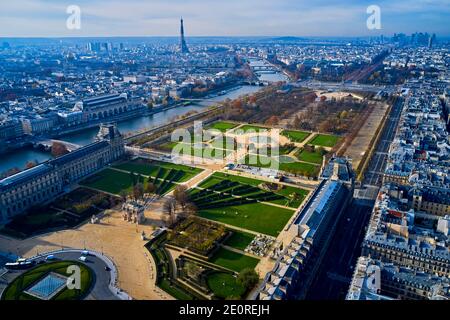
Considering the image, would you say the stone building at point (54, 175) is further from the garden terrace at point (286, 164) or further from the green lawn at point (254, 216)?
the garden terrace at point (286, 164)

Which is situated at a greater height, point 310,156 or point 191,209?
point 310,156

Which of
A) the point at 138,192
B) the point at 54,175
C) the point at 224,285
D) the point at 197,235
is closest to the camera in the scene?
the point at 224,285

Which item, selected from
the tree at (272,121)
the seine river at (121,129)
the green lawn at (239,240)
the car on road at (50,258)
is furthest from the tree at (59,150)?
the tree at (272,121)

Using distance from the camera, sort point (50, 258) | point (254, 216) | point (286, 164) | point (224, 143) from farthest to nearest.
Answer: point (224, 143) < point (286, 164) < point (254, 216) < point (50, 258)

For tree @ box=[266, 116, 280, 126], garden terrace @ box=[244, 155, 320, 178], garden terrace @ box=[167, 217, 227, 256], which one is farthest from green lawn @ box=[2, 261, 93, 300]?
tree @ box=[266, 116, 280, 126]

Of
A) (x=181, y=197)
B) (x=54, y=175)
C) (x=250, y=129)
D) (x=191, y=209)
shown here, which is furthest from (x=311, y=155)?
(x=54, y=175)

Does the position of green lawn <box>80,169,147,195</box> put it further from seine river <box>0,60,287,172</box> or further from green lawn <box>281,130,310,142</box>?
green lawn <box>281,130,310,142</box>

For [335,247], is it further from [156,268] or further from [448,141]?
[448,141]

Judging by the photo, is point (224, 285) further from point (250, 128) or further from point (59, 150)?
point (250, 128)
